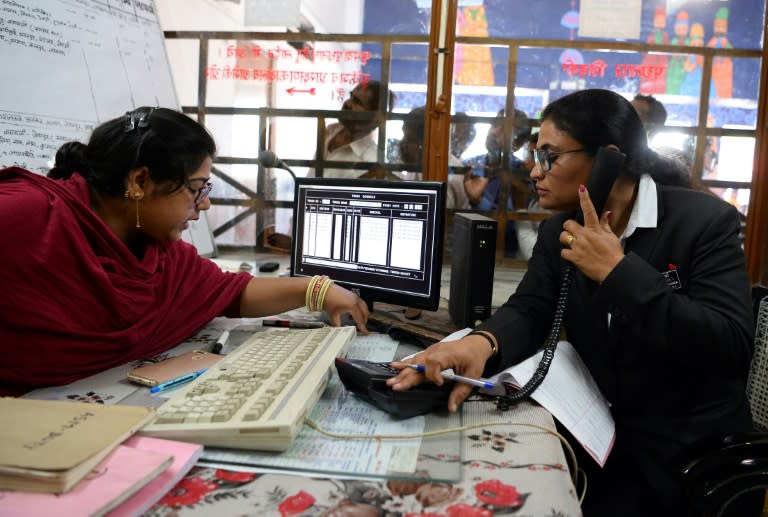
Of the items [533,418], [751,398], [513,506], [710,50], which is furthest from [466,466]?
[710,50]

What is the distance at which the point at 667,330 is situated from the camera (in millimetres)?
1021

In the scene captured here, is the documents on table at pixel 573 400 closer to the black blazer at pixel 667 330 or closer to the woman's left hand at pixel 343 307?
the black blazer at pixel 667 330

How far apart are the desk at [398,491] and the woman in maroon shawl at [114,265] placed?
1.59 feet

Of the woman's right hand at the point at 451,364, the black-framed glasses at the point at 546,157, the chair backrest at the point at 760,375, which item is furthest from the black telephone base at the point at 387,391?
the chair backrest at the point at 760,375

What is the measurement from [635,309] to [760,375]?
1.45 feet

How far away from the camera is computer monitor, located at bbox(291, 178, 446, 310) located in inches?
54.6

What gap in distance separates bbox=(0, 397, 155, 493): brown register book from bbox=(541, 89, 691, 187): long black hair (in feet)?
3.30

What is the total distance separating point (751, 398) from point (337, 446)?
0.97 meters

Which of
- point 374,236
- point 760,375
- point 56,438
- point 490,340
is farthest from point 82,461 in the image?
point 760,375

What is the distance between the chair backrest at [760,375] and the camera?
1.21 metres

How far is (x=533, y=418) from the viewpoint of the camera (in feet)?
2.91

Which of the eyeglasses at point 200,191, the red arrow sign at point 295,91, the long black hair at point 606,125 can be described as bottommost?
the eyeglasses at point 200,191

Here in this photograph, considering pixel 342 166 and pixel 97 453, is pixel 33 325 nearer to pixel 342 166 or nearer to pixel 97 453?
pixel 97 453

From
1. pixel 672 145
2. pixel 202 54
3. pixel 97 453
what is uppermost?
pixel 202 54
